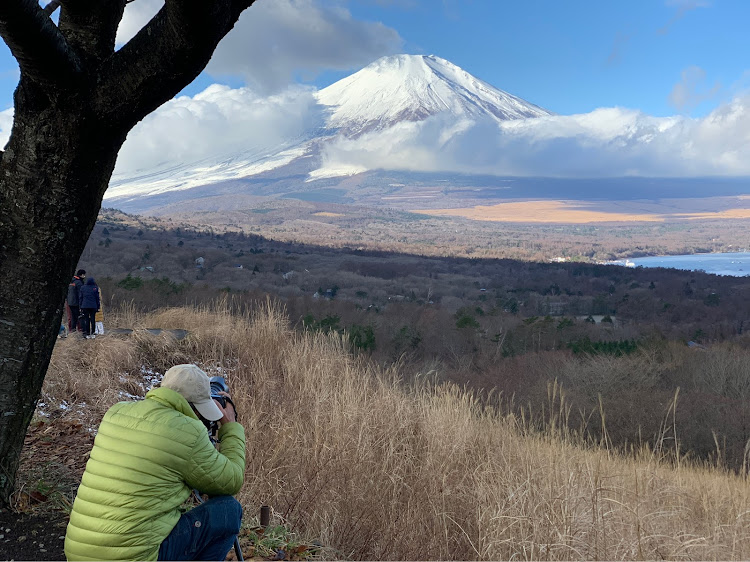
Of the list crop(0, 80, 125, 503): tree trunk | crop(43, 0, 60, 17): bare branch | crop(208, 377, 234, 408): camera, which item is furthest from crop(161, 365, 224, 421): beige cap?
crop(43, 0, 60, 17): bare branch

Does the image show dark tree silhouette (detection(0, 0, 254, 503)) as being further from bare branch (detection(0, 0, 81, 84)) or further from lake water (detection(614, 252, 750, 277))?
lake water (detection(614, 252, 750, 277))

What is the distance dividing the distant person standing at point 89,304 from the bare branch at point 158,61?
7.84 metres

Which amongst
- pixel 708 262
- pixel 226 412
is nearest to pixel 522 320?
pixel 226 412

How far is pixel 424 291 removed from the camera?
63156 millimetres

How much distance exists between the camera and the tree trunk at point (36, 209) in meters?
2.96

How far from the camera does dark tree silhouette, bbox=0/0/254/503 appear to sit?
289cm

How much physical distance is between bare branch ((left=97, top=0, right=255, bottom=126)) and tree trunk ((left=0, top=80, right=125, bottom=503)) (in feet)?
0.45

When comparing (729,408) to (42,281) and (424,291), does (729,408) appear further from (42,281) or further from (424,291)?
(424,291)

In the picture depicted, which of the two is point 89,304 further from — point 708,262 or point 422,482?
point 708,262

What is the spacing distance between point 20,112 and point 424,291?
199ft

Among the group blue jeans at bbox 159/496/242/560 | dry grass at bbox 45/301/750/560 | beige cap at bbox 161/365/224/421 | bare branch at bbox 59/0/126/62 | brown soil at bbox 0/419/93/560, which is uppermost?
bare branch at bbox 59/0/126/62

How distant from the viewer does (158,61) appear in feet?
9.45

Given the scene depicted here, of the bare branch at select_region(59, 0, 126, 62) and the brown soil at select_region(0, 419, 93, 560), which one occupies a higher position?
the bare branch at select_region(59, 0, 126, 62)

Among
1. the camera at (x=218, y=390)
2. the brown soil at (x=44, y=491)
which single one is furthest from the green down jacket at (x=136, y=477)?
the brown soil at (x=44, y=491)
